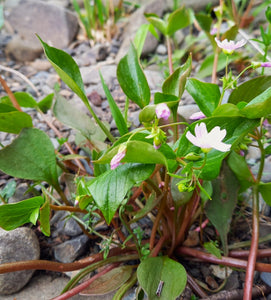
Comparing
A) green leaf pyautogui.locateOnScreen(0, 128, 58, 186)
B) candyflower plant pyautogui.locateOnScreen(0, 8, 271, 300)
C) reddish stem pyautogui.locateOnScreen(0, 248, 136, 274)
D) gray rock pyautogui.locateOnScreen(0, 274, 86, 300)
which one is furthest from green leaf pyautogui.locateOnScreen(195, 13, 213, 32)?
gray rock pyautogui.locateOnScreen(0, 274, 86, 300)

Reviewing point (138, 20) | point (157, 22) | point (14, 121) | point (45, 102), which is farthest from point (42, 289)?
point (138, 20)

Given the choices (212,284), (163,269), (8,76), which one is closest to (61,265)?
(163,269)

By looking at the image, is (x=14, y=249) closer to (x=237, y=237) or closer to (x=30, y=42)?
(x=237, y=237)

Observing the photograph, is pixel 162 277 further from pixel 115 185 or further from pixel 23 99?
pixel 23 99

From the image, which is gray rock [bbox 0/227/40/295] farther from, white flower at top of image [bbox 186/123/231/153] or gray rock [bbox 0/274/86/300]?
white flower at top of image [bbox 186/123/231/153]

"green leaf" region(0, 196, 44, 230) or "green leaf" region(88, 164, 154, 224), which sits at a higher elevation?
"green leaf" region(88, 164, 154, 224)

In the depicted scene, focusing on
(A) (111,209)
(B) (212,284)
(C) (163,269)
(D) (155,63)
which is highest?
(A) (111,209)

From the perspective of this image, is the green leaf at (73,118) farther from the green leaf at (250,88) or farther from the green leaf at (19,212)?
the green leaf at (250,88)
